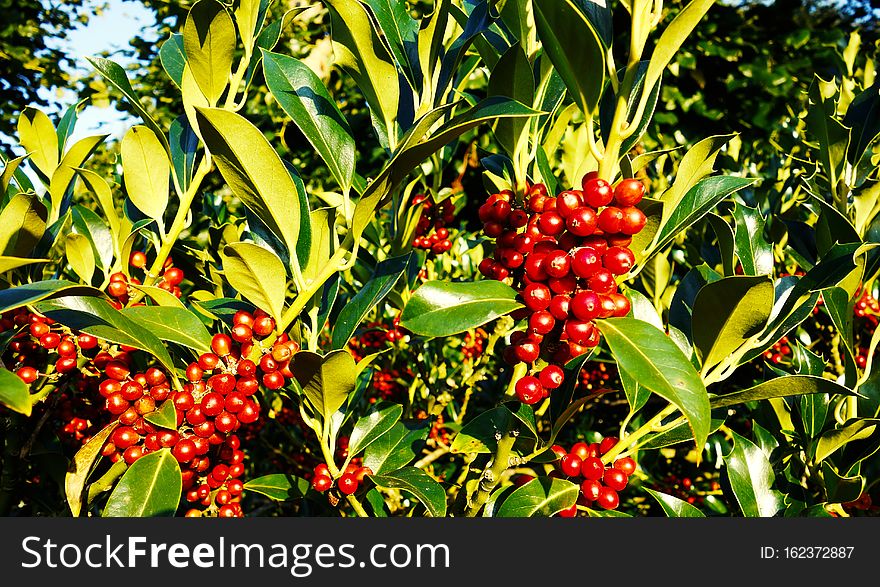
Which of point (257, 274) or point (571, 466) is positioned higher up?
point (257, 274)

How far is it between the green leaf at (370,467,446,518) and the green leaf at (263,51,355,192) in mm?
447

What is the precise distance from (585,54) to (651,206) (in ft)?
0.66

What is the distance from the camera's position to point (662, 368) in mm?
724

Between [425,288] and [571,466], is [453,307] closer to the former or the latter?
[425,288]

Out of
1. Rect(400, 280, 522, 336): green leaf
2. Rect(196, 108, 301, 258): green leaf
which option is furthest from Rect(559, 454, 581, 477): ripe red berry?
Rect(196, 108, 301, 258): green leaf

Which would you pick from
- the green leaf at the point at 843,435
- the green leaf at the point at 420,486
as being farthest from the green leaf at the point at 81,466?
the green leaf at the point at 843,435

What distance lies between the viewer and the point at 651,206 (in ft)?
2.70

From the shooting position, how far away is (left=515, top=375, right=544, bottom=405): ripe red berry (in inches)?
33.2

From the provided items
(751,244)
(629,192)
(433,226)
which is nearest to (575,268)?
(629,192)

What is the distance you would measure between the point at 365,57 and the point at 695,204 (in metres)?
0.51

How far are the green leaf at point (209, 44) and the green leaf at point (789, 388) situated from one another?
2.86 feet

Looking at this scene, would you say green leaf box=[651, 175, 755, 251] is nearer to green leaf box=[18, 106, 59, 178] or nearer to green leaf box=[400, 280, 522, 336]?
green leaf box=[400, 280, 522, 336]
